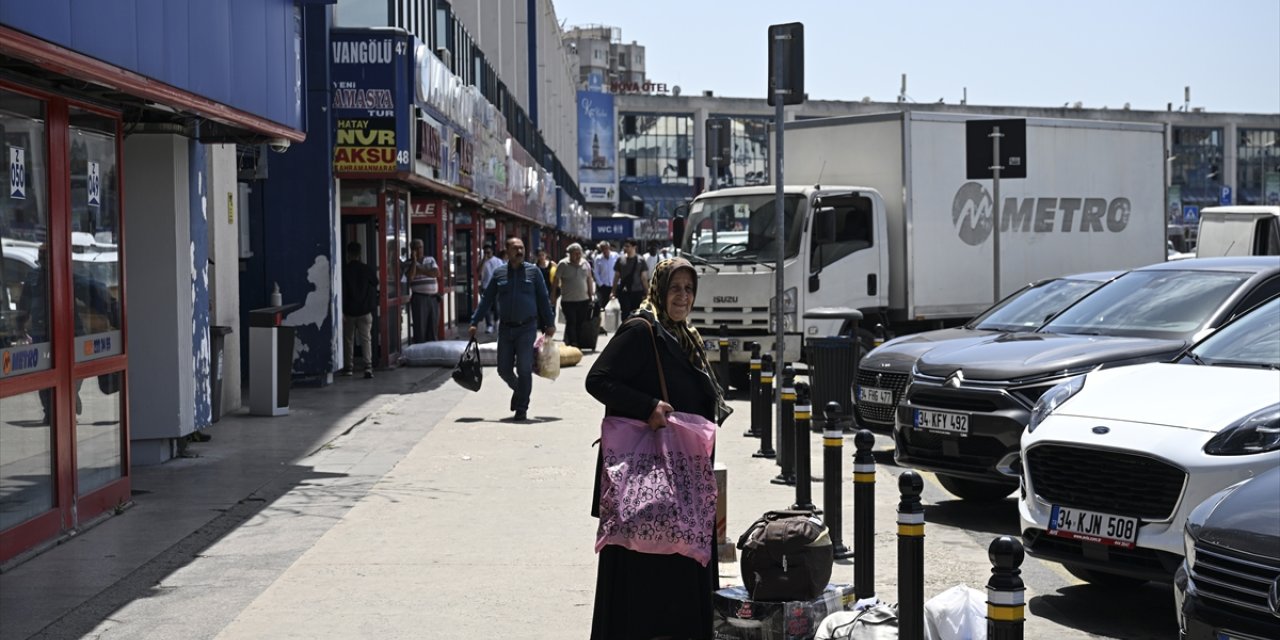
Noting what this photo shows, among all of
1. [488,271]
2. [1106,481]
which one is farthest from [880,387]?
[488,271]

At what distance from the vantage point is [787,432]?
1111cm

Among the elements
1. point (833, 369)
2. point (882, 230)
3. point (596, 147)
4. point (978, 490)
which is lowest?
point (978, 490)

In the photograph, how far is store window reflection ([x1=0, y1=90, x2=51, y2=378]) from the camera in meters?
8.12

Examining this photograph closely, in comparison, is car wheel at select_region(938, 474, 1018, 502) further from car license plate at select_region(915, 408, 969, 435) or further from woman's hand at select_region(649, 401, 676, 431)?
woman's hand at select_region(649, 401, 676, 431)

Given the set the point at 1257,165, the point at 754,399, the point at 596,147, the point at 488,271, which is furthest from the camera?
the point at 1257,165

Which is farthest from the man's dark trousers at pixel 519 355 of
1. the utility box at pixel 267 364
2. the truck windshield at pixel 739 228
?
the truck windshield at pixel 739 228

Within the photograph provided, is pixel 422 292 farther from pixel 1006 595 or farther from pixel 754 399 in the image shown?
pixel 1006 595

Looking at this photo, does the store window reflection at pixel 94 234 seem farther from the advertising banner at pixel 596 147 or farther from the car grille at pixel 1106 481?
the advertising banner at pixel 596 147

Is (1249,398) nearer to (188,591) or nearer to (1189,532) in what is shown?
(1189,532)

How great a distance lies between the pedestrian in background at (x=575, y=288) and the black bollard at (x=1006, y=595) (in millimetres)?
20492

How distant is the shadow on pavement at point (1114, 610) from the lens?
705 centimetres

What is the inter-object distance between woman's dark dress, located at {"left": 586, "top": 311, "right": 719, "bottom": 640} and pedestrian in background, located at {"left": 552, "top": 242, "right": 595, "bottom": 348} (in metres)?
18.6

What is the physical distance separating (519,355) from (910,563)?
10189 mm

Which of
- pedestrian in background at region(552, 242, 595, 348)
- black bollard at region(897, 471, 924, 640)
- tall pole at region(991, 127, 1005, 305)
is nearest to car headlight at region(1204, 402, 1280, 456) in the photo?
black bollard at region(897, 471, 924, 640)
